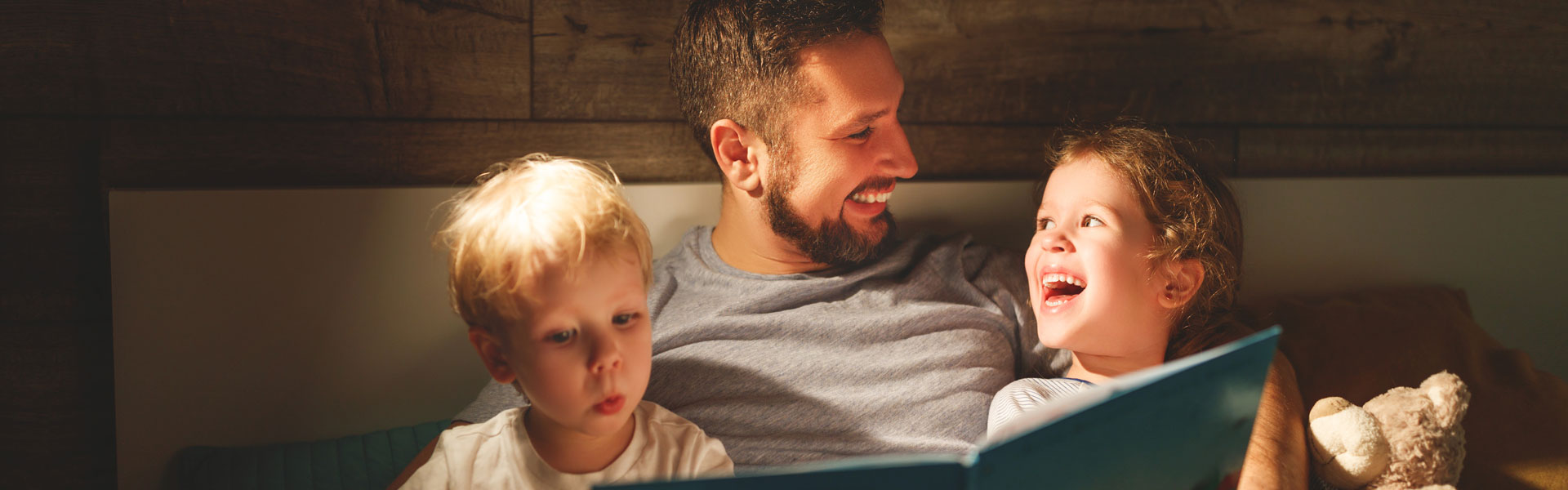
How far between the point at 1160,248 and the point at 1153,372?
0.38m

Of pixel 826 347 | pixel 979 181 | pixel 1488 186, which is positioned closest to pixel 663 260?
pixel 826 347

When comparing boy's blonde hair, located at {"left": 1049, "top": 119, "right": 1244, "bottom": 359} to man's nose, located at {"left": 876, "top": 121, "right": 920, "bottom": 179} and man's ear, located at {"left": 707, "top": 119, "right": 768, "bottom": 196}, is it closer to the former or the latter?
man's nose, located at {"left": 876, "top": 121, "right": 920, "bottom": 179}

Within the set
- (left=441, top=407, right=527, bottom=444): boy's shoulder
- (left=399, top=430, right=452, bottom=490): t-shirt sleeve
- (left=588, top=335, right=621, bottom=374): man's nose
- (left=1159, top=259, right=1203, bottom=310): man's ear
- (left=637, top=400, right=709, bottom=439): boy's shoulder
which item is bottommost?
(left=399, top=430, right=452, bottom=490): t-shirt sleeve

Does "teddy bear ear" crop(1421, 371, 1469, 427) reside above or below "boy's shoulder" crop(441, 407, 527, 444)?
below

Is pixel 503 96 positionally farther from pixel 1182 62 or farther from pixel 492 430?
pixel 1182 62

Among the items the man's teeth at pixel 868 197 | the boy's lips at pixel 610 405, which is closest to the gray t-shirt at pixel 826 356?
the man's teeth at pixel 868 197

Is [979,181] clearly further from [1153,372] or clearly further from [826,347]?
[1153,372]

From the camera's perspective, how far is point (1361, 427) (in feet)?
3.44

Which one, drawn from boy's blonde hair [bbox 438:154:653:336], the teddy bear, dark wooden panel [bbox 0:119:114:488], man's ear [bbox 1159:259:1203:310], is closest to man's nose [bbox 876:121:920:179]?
man's ear [bbox 1159:259:1203:310]

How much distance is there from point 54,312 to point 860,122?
3.44ft

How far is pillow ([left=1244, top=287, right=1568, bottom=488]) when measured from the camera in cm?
120

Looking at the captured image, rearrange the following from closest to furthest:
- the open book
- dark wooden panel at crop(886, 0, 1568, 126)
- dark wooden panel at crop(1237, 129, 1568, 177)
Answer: the open book < dark wooden panel at crop(886, 0, 1568, 126) < dark wooden panel at crop(1237, 129, 1568, 177)

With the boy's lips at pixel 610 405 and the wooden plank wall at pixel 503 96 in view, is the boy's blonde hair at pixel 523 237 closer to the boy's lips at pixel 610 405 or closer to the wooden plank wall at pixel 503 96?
the boy's lips at pixel 610 405

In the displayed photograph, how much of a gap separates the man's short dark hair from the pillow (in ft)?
2.54
